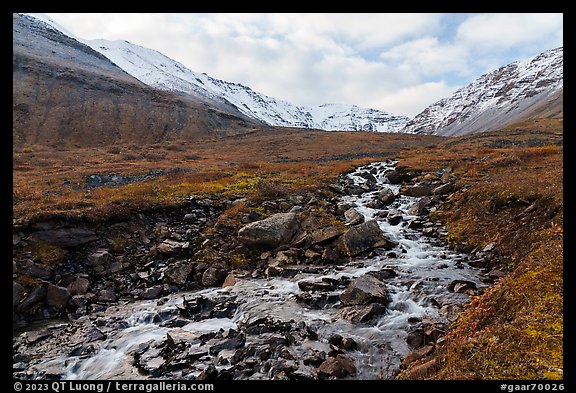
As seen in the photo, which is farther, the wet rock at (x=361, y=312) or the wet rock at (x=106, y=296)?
the wet rock at (x=106, y=296)

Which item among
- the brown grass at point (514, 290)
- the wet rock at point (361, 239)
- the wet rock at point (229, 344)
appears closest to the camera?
the brown grass at point (514, 290)

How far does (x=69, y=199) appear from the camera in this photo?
18609 millimetres

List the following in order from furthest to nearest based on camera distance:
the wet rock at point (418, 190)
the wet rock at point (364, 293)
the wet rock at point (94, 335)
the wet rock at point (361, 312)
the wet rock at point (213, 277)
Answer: the wet rock at point (418, 190) < the wet rock at point (213, 277) < the wet rock at point (364, 293) < the wet rock at point (94, 335) < the wet rock at point (361, 312)

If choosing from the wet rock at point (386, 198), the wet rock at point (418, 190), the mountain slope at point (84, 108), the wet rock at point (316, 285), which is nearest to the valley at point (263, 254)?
the wet rock at point (316, 285)

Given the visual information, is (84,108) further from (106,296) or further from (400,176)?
(106,296)

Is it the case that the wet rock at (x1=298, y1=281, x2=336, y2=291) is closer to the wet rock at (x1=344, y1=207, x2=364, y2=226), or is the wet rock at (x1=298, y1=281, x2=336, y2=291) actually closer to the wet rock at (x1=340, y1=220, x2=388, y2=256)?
the wet rock at (x1=340, y1=220, x2=388, y2=256)

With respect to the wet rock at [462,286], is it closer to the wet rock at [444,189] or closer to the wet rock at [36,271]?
the wet rock at [444,189]

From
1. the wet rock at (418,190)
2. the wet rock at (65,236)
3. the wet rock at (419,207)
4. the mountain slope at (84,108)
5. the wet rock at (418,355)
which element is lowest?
the wet rock at (418,355)

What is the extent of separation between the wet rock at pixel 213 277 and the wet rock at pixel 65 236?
19.7ft

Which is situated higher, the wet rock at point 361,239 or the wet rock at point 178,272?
the wet rock at point 361,239

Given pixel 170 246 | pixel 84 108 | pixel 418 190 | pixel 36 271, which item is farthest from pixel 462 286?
pixel 84 108

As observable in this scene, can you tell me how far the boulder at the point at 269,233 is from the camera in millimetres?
16188
